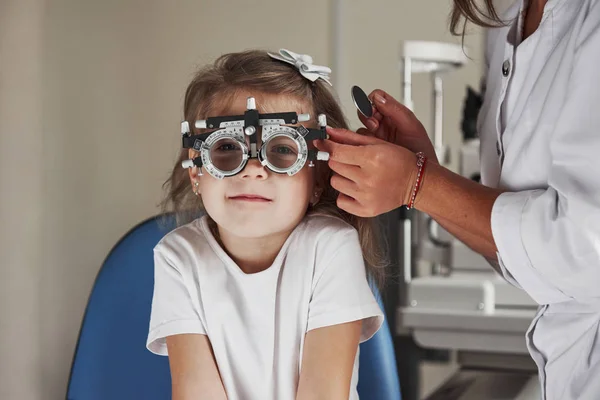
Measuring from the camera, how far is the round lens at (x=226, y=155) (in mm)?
1257

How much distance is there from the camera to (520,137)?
1.34 m

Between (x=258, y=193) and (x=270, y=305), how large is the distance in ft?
0.62

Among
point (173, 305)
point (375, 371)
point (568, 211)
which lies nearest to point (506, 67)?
point (568, 211)

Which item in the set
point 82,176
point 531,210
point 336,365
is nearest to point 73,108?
point 82,176

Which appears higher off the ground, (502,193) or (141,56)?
(141,56)

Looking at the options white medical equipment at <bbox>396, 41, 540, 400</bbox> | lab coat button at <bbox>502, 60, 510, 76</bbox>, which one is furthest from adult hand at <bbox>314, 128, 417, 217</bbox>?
white medical equipment at <bbox>396, 41, 540, 400</bbox>

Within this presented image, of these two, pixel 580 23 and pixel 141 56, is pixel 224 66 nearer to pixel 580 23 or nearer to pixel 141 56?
pixel 580 23

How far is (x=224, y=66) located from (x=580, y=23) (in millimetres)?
582

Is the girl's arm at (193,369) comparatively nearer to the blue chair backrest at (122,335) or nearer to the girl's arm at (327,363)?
the girl's arm at (327,363)

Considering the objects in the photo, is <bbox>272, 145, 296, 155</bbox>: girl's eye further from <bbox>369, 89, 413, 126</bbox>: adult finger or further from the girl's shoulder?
<bbox>369, 89, 413, 126</bbox>: adult finger

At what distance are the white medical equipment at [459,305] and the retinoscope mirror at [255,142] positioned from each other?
1.15 meters

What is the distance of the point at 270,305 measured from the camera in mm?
1329

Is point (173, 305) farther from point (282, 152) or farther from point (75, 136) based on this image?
point (75, 136)

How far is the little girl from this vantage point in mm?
1293
